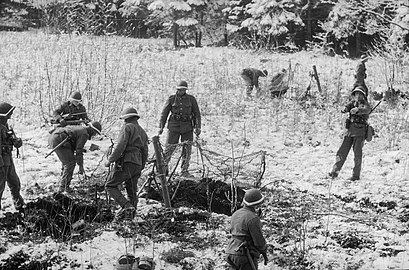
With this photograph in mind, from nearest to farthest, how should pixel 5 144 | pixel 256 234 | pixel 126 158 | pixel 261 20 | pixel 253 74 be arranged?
1. pixel 256 234
2. pixel 5 144
3. pixel 126 158
4. pixel 253 74
5. pixel 261 20

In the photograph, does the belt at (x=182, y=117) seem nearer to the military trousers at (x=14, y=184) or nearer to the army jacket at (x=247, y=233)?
the military trousers at (x=14, y=184)

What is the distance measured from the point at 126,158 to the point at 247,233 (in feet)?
9.00

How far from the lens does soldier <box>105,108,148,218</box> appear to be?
25.2 ft

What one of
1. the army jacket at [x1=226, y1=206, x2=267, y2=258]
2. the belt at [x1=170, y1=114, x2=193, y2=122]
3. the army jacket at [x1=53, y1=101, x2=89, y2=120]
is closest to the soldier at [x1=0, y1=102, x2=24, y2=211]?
the army jacket at [x1=53, y1=101, x2=89, y2=120]

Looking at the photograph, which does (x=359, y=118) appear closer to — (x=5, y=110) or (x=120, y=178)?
(x=120, y=178)

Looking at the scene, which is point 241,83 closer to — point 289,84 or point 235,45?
point 289,84

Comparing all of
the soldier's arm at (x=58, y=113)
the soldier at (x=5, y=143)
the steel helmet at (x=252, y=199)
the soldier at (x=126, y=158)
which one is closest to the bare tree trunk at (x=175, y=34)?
the soldier's arm at (x=58, y=113)

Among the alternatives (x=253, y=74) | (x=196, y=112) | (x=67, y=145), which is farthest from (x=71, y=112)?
(x=253, y=74)

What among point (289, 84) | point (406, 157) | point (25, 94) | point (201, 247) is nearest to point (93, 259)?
point (201, 247)

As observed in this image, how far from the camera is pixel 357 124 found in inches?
397

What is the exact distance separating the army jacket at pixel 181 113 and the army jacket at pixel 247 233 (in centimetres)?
491

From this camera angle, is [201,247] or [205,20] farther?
[205,20]

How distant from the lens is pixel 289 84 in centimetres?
1738

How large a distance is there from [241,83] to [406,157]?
23.4 feet
